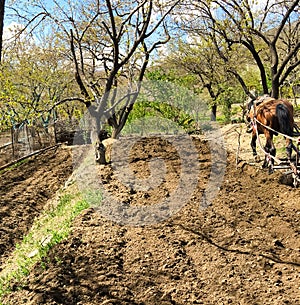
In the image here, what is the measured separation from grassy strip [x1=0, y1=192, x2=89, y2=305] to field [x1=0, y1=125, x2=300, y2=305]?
139mm

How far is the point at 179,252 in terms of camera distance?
4.61 metres

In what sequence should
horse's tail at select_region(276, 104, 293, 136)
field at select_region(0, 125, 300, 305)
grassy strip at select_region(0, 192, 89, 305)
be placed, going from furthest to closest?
horse's tail at select_region(276, 104, 293, 136) < grassy strip at select_region(0, 192, 89, 305) < field at select_region(0, 125, 300, 305)

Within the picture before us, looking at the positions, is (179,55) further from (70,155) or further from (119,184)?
(119,184)

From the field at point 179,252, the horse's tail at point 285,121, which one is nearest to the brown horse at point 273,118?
the horse's tail at point 285,121

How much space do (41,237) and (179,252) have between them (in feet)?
9.29

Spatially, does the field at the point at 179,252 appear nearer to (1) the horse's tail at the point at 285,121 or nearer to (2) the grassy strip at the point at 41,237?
(2) the grassy strip at the point at 41,237

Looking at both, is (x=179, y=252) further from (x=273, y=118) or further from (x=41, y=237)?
(x=273, y=118)

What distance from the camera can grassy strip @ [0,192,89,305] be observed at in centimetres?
468

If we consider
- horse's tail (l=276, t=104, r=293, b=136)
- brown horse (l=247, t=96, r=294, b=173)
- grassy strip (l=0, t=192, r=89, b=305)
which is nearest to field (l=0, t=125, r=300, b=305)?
grassy strip (l=0, t=192, r=89, b=305)

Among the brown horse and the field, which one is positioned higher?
the brown horse

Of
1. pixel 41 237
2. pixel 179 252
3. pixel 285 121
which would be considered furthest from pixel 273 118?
pixel 41 237

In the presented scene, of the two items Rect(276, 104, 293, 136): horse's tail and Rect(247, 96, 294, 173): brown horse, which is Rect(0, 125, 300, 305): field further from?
Rect(276, 104, 293, 136): horse's tail

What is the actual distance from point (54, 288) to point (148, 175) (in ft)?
12.0

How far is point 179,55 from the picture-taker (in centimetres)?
1869
